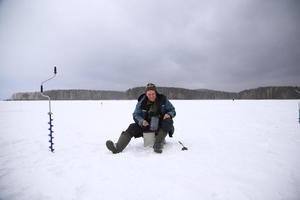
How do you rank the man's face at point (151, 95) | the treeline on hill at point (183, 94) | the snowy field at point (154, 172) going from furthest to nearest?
1. the treeline on hill at point (183, 94)
2. the man's face at point (151, 95)
3. the snowy field at point (154, 172)

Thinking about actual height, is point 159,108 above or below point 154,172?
above

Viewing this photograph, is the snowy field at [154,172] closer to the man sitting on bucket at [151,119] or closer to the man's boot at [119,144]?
the man's boot at [119,144]

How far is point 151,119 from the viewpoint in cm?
375

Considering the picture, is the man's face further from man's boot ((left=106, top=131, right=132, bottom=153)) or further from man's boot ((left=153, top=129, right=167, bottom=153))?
man's boot ((left=106, top=131, right=132, bottom=153))

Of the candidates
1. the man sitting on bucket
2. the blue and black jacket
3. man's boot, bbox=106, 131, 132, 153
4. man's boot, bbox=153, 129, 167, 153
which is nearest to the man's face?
the man sitting on bucket

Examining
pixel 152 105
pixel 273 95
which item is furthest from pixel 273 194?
pixel 273 95

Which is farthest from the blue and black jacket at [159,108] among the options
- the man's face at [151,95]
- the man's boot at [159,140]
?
the man's boot at [159,140]

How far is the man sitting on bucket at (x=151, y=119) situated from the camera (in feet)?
11.9

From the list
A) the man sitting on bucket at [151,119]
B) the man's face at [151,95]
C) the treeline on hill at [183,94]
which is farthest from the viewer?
the treeline on hill at [183,94]

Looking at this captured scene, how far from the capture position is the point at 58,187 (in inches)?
87.8

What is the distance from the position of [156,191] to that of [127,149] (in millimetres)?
1872

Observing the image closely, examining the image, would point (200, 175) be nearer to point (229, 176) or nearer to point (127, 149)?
point (229, 176)

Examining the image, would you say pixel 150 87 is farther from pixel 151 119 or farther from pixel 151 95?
pixel 151 119

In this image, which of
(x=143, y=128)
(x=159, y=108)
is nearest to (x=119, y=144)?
(x=143, y=128)
